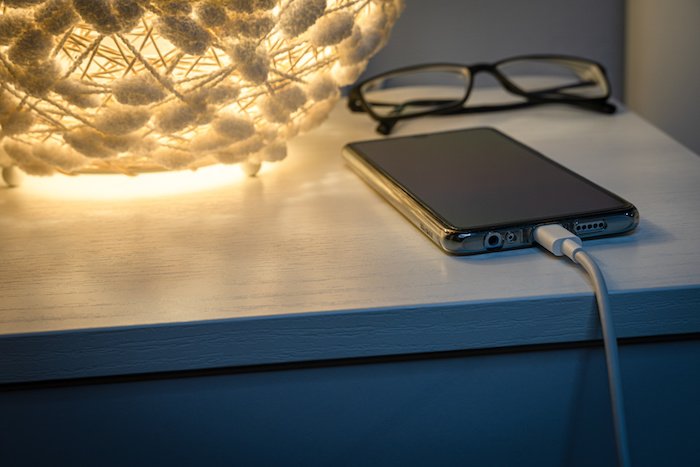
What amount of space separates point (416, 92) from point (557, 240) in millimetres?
417

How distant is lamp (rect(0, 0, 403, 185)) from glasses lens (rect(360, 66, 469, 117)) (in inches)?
7.3

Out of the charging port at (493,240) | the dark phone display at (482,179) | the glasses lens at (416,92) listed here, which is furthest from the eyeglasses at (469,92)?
the charging port at (493,240)

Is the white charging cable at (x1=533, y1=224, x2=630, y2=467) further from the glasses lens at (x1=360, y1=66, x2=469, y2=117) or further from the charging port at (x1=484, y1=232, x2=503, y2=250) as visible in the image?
the glasses lens at (x1=360, y1=66, x2=469, y2=117)

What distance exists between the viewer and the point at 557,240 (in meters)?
0.39

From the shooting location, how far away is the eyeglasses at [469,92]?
681 mm

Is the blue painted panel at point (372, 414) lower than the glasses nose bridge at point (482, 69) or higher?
lower

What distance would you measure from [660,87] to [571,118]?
0.18 metres

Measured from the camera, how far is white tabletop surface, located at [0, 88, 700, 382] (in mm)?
355

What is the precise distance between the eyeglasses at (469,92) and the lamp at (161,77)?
0.57 feet

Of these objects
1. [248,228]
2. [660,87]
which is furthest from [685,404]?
[660,87]

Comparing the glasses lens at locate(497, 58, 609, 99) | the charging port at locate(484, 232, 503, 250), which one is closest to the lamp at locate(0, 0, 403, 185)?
the charging port at locate(484, 232, 503, 250)

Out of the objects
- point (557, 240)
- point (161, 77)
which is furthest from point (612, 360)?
point (161, 77)

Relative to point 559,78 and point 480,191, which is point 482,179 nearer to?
point 480,191

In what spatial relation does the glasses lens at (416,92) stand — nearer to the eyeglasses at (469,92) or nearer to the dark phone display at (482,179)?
the eyeglasses at (469,92)
